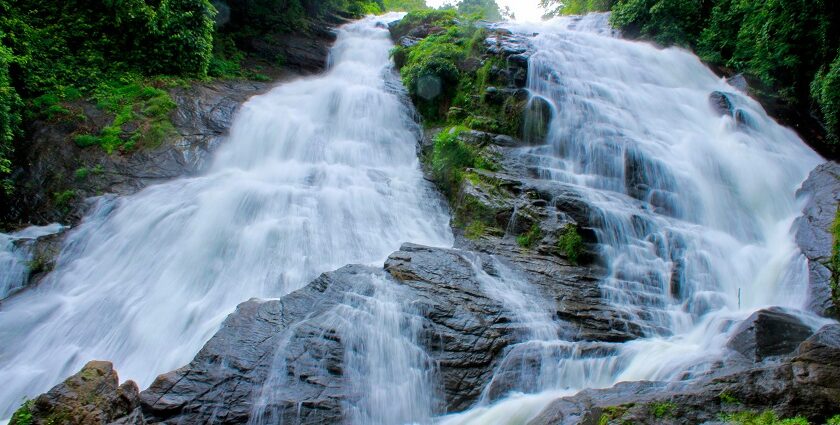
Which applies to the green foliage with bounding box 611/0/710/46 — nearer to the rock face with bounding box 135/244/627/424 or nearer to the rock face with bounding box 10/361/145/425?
the rock face with bounding box 135/244/627/424

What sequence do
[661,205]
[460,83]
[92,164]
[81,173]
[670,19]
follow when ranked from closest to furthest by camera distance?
[661,205] → [81,173] → [92,164] → [460,83] → [670,19]

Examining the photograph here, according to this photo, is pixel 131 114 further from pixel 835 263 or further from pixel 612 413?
pixel 835 263

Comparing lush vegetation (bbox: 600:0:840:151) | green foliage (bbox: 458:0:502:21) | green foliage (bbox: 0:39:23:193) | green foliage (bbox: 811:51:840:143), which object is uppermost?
green foliage (bbox: 458:0:502:21)

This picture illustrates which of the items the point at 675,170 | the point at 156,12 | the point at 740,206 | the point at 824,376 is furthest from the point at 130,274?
the point at 740,206

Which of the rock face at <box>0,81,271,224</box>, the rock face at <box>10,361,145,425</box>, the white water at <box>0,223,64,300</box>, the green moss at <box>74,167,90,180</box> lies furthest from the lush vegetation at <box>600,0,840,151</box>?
the white water at <box>0,223,64,300</box>

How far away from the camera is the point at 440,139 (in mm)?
11609

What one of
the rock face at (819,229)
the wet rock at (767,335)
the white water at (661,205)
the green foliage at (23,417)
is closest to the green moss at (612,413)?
the white water at (661,205)

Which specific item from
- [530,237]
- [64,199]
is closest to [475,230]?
[530,237]

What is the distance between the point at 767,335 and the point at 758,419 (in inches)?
88.3

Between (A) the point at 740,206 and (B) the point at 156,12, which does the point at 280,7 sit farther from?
(A) the point at 740,206

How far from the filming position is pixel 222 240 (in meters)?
9.21

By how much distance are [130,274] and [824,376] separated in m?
9.49

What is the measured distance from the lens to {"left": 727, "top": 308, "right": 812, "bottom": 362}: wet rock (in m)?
5.76

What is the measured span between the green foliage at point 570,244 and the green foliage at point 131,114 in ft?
31.4
